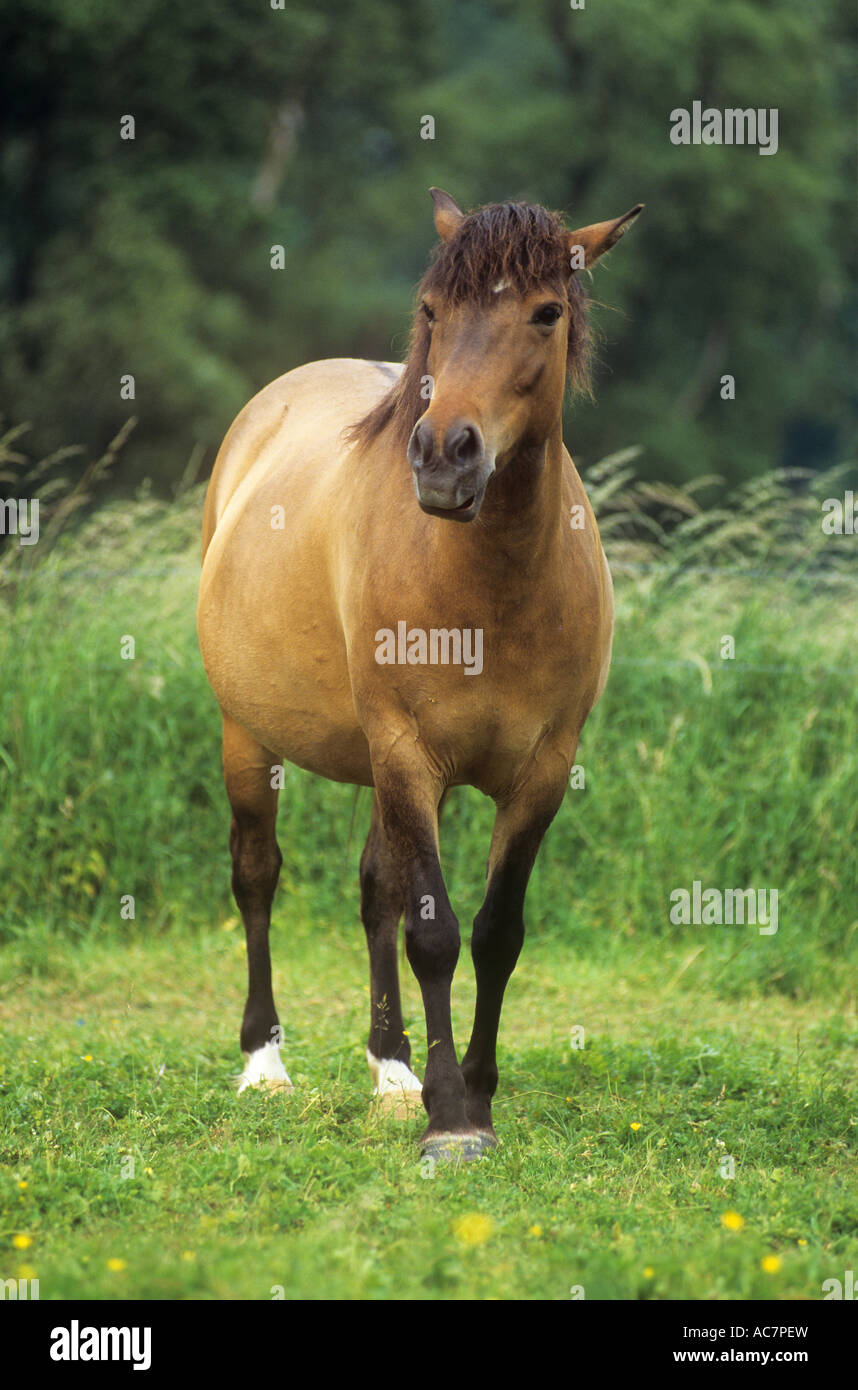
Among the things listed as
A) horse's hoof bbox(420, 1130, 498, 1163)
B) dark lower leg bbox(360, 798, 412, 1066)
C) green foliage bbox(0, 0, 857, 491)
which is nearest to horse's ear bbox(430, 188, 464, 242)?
dark lower leg bbox(360, 798, 412, 1066)

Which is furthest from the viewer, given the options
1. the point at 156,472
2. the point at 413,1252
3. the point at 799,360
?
the point at 799,360

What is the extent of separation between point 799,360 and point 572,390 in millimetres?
31281

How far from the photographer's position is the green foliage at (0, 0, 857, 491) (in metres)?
22.4

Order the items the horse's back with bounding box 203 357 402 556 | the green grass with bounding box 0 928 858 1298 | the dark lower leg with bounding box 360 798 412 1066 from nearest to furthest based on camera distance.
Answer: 1. the green grass with bounding box 0 928 858 1298
2. the dark lower leg with bounding box 360 798 412 1066
3. the horse's back with bounding box 203 357 402 556

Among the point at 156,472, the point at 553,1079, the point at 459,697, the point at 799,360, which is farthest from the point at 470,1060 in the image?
the point at 799,360

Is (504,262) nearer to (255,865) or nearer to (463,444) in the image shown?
(463,444)

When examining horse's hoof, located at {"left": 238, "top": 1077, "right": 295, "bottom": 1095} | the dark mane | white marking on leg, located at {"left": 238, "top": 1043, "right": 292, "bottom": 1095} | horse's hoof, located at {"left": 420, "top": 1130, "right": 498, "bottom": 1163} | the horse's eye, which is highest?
the dark mane

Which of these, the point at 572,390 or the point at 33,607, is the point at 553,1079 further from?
the point at 33,607

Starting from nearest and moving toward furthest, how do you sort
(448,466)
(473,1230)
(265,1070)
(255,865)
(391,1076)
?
(473,1230)
(448,466)
(391,1076)
(265,1070)
(255,865)

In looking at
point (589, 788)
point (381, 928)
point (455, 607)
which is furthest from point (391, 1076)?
point (589, 788)

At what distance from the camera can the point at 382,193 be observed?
2989 centimetres

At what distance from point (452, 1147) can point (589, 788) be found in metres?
3.59

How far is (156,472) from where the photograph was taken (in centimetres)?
2211

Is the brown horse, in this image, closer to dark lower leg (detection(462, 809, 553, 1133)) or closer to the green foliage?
dark lower leg (detection(462, 809, 553, 1133))
